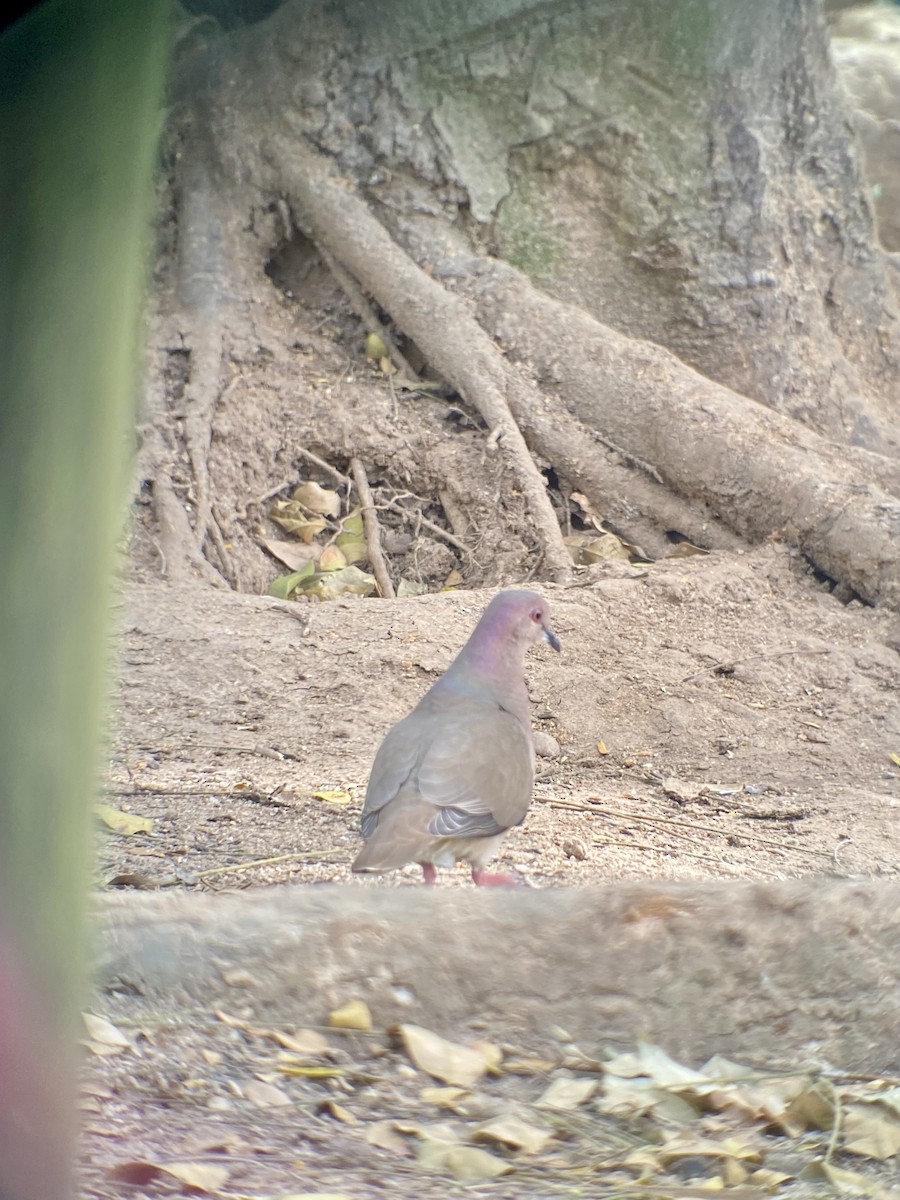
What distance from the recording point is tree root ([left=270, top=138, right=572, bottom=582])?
6.04 meters

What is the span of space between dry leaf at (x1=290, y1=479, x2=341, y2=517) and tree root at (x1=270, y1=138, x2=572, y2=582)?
2.76 feet

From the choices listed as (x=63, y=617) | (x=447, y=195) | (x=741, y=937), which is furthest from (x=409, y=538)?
(x=63, y=617)

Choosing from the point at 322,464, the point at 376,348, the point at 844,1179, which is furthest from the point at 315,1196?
the point at 376,348

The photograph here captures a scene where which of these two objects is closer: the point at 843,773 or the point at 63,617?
the point at 63,617

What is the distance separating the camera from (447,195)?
6.64m

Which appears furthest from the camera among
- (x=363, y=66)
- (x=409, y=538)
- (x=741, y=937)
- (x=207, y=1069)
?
(x=363, y=66)

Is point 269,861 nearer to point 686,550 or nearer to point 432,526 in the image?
point 432,526

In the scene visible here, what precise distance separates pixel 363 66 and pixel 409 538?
253 cm

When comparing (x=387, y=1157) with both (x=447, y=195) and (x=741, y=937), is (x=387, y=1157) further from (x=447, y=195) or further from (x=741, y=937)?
(x=447, y=195)

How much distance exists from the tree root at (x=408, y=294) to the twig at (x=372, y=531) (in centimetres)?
66

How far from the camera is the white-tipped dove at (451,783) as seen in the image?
2.62 metres

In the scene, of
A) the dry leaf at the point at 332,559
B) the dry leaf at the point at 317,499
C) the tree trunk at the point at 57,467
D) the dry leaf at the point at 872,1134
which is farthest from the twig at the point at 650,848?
the dry leaf at the point at 317,499

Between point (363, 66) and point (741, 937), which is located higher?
point (363, 66)

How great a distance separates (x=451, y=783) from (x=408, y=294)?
13.5 ft
